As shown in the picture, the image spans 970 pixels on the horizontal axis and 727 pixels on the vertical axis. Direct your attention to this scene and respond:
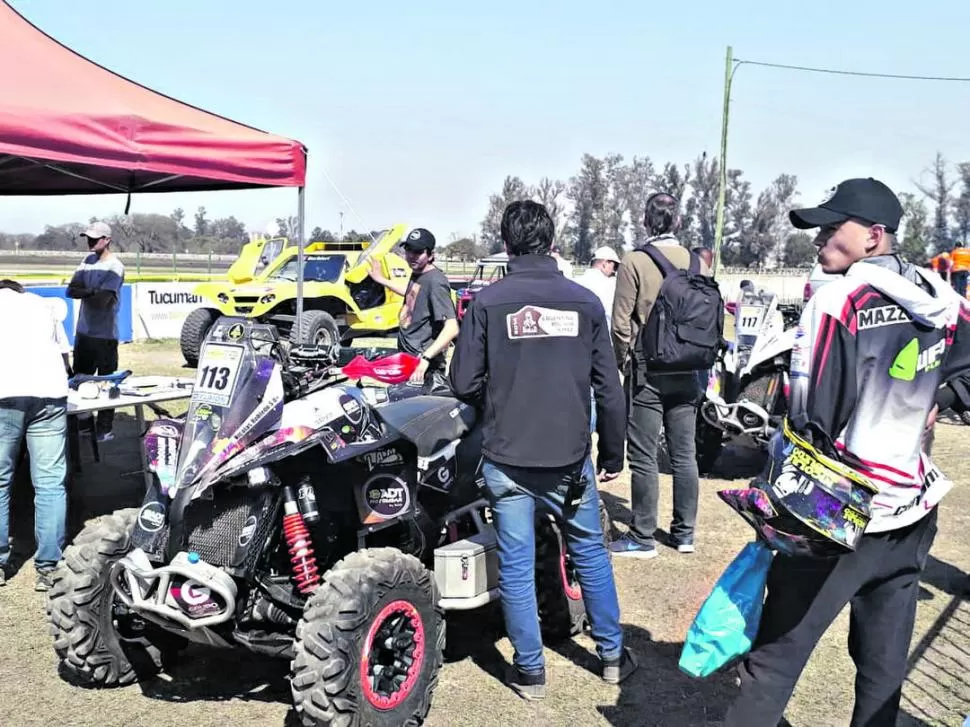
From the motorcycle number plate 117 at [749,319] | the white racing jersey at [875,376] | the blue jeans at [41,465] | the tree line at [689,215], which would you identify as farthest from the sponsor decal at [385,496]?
the tree line at [689,215]

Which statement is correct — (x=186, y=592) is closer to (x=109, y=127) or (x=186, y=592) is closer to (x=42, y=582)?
(x=42, y=582)

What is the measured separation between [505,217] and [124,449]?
18.6 ft

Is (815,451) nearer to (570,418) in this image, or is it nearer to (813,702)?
(570,418)

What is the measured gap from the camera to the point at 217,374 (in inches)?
131

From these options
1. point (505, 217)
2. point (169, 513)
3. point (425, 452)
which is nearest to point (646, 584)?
point (425, 452)

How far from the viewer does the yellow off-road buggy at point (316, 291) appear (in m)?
13.2

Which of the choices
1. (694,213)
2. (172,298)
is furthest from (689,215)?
(172,298)

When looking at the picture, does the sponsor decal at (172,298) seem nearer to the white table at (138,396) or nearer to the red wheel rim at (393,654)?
the white table at (138,396)

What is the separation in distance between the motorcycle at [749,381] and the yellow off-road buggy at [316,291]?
22.3 ft

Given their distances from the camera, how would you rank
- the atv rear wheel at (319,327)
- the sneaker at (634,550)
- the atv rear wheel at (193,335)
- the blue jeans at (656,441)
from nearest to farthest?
the blue jeans at (656,441) < the sneaker at (634,550) < the atv rear wheel at (319,327) < the atv rear wheel at (193,335)

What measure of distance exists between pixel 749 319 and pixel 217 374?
543 cm

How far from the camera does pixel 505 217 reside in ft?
11.8

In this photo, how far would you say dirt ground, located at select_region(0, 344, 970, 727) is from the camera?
11.7 feet

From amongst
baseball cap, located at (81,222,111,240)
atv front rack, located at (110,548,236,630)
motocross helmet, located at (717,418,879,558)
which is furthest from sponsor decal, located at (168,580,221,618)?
baseball cap, located at (81,222,111,240)
